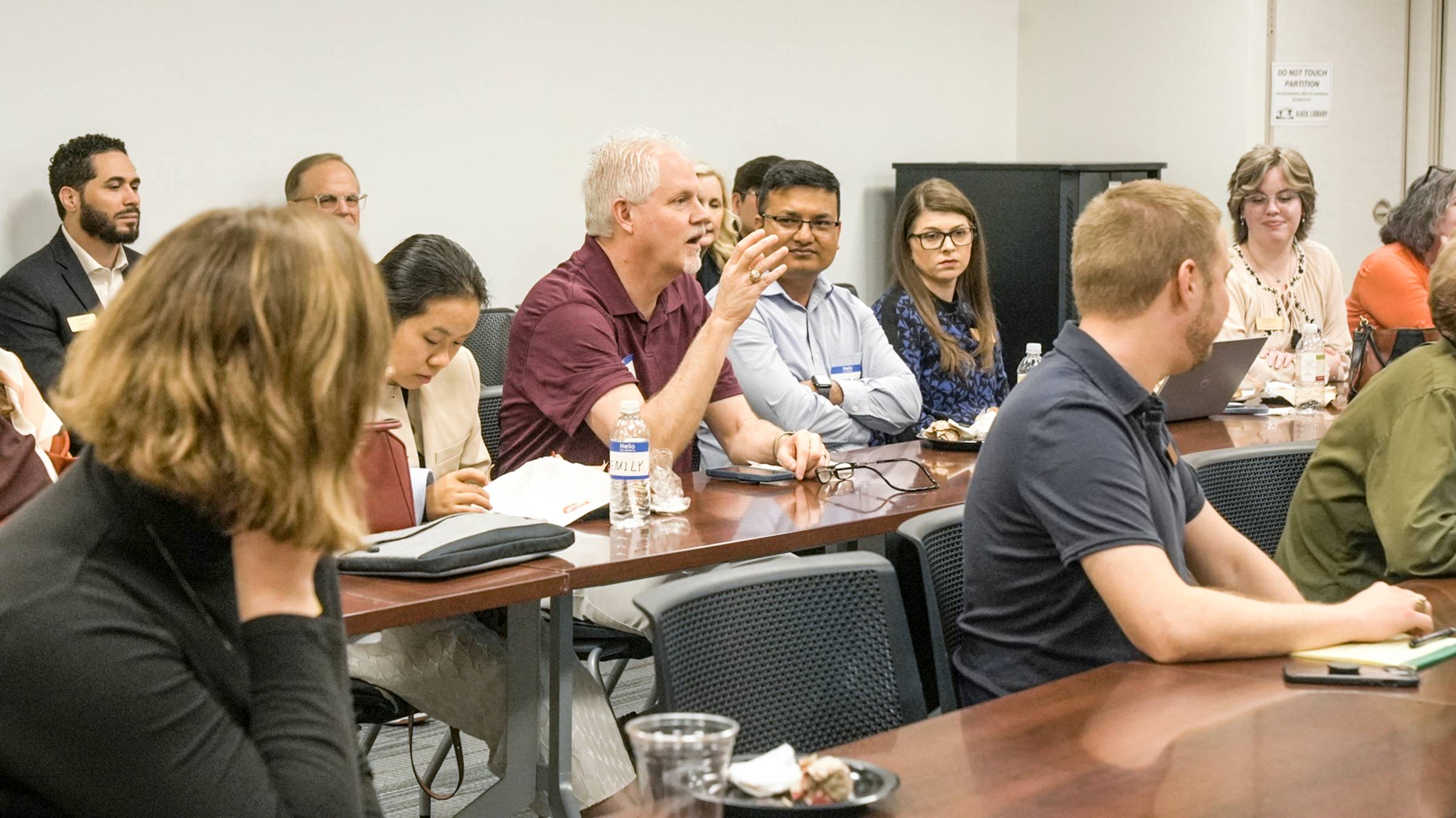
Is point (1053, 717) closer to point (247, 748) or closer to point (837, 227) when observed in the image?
point (247, 748)

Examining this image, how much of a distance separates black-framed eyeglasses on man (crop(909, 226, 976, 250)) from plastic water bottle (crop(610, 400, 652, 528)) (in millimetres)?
1947

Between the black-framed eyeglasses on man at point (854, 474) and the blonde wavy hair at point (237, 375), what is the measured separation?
198 cm

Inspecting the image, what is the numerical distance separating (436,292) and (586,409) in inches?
16.2

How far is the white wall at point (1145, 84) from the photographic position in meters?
6.75

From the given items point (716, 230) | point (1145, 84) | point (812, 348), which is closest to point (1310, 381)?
point (812, 348)

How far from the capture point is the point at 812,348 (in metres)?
4.23

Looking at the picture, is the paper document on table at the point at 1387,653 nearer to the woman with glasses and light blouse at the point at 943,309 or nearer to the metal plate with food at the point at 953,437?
the metal plate with food at the point at 953,437

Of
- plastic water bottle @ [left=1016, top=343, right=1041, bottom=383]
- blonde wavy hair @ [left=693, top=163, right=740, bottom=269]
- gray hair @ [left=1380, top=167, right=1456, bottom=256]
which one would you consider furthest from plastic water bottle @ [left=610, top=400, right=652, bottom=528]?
gray hair @ [left=1380, top=167, right=1456, bottom=256]

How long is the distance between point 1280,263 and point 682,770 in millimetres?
4481

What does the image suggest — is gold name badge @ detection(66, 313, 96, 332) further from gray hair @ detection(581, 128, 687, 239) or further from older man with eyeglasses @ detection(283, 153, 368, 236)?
gray hair @ detection(581, 128, 687, 239)

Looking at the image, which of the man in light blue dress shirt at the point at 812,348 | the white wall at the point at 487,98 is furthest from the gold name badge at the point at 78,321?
the man in light blue dress shirt at the point at 812,348

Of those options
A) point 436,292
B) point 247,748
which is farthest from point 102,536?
point 436,292

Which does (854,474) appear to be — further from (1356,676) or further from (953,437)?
(1356,676)

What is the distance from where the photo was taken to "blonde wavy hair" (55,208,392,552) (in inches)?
43.1
